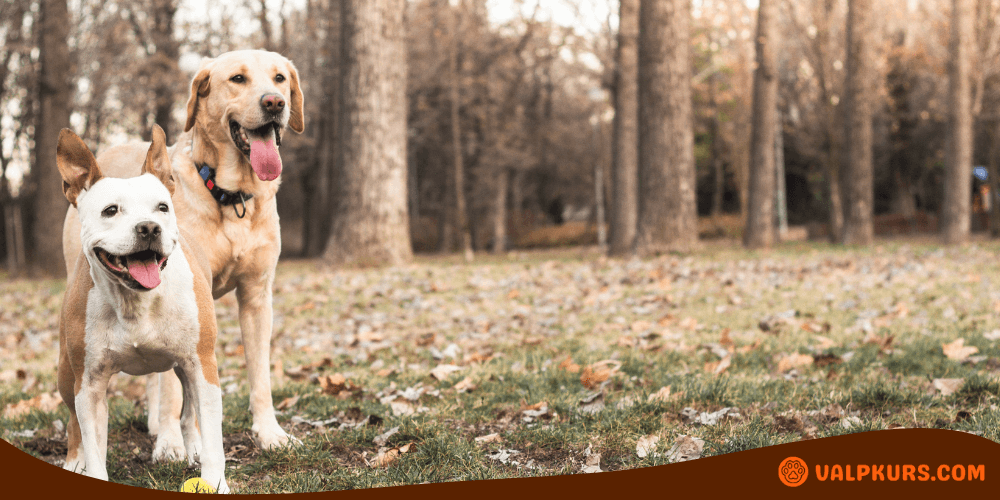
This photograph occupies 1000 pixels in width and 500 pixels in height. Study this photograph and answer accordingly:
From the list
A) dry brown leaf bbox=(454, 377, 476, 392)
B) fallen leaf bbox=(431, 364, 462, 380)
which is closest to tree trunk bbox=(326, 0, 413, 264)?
fallen leaf bbox=(431, 364, 462, 380)

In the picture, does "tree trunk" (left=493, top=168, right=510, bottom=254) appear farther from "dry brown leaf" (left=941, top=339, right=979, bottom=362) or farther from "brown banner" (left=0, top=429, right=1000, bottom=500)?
"brown banner" (left=0, top=429, right=1000, bottom=500)

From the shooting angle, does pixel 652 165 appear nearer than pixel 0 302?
No

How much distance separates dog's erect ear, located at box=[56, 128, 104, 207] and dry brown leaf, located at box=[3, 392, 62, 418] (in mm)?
2539

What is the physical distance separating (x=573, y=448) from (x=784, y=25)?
2869 cm

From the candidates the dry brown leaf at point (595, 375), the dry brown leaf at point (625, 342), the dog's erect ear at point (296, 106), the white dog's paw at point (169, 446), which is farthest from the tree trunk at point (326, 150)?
the white dog's paw at point (169, 446)

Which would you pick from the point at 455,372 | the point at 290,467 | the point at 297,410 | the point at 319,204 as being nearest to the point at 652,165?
the point at 455,372

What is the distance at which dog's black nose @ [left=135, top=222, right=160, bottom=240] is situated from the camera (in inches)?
94.4

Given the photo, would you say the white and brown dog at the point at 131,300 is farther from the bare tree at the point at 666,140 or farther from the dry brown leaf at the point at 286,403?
the bare tree at the point at 666,140

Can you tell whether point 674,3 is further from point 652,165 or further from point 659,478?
point 659,478

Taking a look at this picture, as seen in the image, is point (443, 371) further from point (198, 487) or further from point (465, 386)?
point (198, 487)

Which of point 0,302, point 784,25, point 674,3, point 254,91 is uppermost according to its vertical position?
point 784,25

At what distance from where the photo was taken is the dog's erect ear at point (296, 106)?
3635 millimetres

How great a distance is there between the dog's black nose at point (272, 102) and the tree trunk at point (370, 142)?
757 cm

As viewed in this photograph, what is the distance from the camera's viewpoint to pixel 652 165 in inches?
491
